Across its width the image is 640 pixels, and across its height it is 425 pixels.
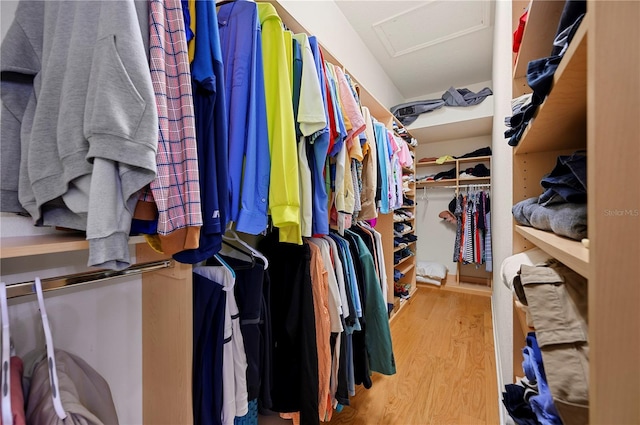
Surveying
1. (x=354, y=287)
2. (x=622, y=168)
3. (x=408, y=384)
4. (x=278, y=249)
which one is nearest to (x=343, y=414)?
(x=408, y=384)

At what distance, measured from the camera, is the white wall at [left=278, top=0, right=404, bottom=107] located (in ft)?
5.37

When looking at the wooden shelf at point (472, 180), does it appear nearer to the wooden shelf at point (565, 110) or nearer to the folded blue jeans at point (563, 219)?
the wooden shelf at point (565, 110)

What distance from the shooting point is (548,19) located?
2.09ft

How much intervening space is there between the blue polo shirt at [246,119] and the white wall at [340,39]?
0.59m

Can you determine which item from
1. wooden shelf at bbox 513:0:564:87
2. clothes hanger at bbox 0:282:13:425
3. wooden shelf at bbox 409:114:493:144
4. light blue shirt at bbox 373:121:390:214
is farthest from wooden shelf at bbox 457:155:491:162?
clothes hanger at bbox 0:282:13:425

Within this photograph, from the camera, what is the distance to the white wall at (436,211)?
3641 mm

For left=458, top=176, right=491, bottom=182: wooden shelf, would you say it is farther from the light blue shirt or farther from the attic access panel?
the light blue shirt

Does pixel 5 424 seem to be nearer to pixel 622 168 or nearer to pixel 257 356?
pixel 257 356

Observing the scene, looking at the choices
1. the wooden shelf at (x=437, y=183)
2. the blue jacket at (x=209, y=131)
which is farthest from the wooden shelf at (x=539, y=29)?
the wooden shelf at (x=437, y=183)

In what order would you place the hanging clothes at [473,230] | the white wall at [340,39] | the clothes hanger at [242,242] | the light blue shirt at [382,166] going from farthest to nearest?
1. the hanging clothes at [473,230]
2. the light blue shirt at [382,166]
3. the white wall at [340,39]
4. the clothes hanger at [242,242]

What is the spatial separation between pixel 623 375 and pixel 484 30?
2.92 metres

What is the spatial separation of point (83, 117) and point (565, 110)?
0.93 metres

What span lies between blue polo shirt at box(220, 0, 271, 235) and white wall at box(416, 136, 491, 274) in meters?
3.50

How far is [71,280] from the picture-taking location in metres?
0.61
